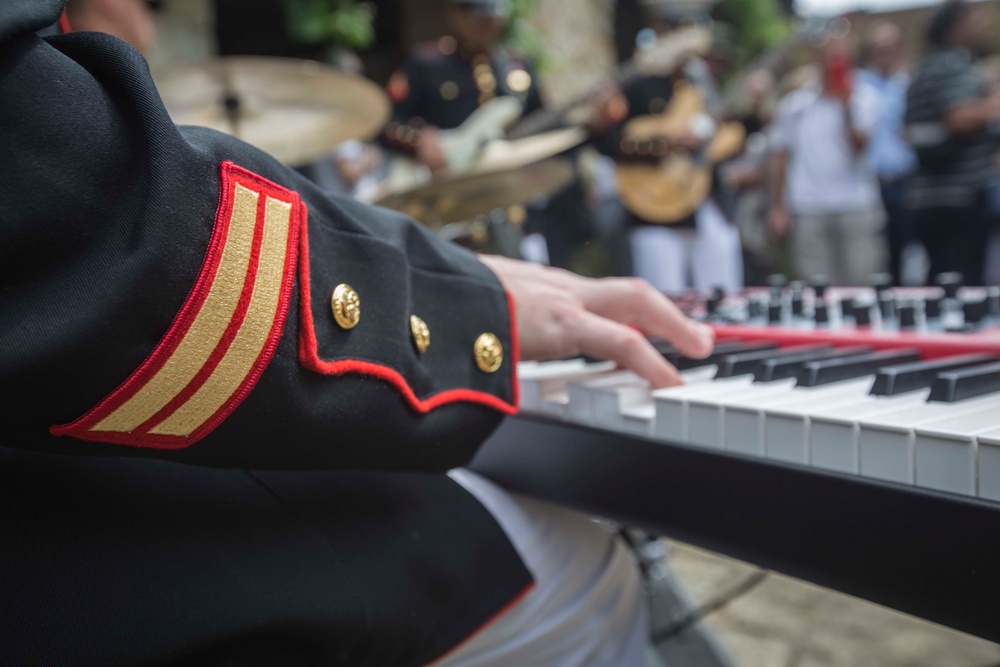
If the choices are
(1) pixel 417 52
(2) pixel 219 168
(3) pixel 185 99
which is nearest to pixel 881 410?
(2) pixel 219 168

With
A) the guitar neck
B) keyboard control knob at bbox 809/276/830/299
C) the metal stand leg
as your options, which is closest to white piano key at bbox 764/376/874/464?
keyboard control knob at bbox 809/276/830/299

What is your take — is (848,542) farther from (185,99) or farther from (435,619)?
(185,99)

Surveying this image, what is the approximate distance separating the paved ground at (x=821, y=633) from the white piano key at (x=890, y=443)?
884 millimetres

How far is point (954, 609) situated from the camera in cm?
40

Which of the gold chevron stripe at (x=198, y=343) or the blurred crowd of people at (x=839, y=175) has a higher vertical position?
the blurred crowd of people at (x=839, y=175)

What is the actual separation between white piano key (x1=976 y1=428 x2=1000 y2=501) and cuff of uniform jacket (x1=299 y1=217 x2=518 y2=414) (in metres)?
0.29

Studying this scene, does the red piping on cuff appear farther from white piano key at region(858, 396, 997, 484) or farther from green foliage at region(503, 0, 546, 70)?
green foliage at region(503, 0, 546, 70)

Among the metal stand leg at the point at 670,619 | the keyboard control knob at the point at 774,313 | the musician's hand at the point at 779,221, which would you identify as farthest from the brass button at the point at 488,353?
the musician's hand at the point at 779,221

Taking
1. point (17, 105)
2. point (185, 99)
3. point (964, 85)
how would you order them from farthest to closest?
point (964, 85) → point (185, 99) → point (17, 105)

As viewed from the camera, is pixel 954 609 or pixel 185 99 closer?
pixel 954 609

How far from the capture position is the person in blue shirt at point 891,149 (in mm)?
3957

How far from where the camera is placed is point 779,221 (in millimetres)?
4355

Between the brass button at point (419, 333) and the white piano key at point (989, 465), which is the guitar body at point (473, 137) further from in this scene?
the white piano key at point (989, 465)

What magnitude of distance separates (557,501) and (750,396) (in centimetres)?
20
